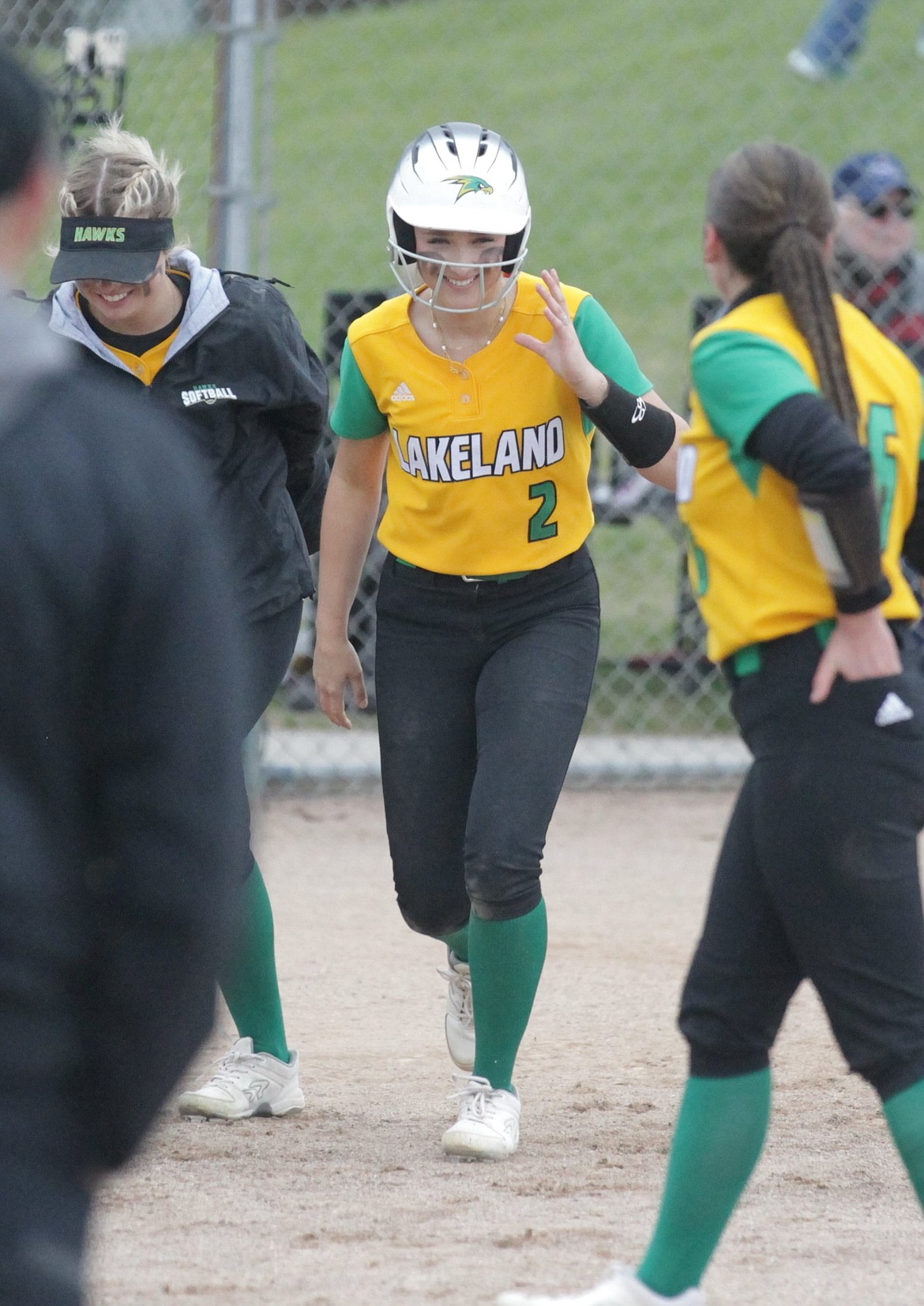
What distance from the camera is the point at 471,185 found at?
3574 millimetres

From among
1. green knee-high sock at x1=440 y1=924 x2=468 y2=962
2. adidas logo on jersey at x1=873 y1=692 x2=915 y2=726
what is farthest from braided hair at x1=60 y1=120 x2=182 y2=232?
adidas logo on jersey at x1=873 y1=692 x2=915 y2=726

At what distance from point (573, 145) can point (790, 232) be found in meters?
14.0

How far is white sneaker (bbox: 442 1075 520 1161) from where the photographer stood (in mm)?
3594

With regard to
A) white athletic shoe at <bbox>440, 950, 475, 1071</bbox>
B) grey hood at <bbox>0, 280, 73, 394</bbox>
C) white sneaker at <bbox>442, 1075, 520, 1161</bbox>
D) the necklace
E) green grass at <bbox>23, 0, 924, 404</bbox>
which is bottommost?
green grass at <bbox>23, 0, 924, 404</bbox>

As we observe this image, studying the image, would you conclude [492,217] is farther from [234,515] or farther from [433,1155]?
[433,1155]

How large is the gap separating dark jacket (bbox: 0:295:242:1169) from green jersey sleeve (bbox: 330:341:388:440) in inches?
87.0

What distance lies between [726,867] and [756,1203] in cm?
104

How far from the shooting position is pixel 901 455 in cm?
262

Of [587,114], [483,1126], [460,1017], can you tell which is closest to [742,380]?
[483,1126]

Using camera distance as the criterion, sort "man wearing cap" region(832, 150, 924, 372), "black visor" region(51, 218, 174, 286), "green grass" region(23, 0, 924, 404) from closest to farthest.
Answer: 1. "black visor" region(51, 218, 174, 286)
2. "man wearing cap" region(832, 150, 924, 372)
3. "green grass" region(23, 0, 924, 404)

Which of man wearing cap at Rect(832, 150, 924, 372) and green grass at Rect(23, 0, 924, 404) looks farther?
green grass at Rect(23, 0, 924, 404)

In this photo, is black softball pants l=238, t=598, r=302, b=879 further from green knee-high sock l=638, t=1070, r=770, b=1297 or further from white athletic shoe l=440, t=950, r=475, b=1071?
green knee-high sock l=638, t=1070, r=770, b=1297

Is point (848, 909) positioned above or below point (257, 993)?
above

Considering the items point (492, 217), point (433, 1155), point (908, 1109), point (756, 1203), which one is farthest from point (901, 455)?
point (433, 1155)
